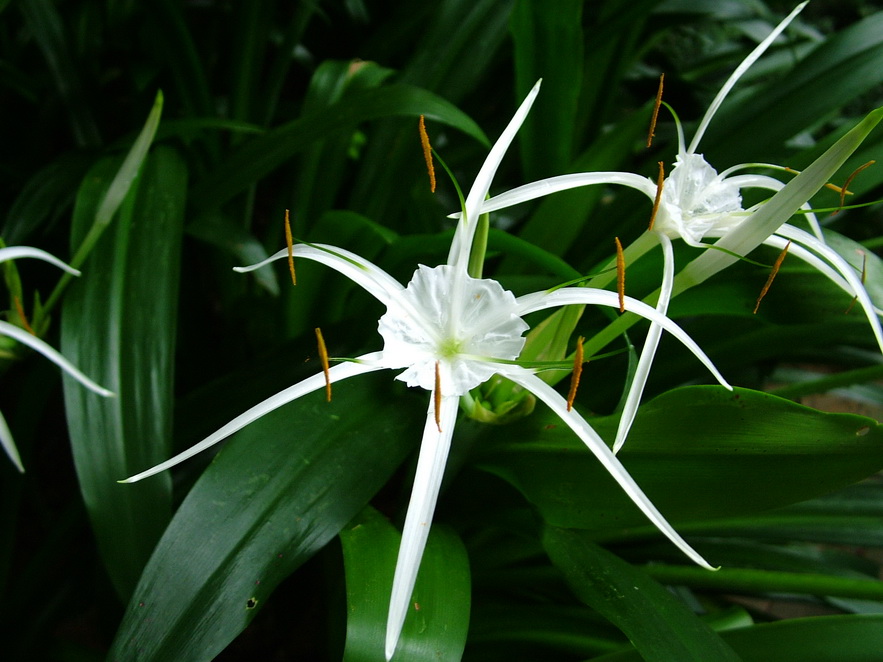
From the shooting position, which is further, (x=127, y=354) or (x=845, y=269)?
(x=127, y=354)

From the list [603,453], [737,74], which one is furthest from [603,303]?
[737,74]

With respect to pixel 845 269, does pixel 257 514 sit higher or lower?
lower

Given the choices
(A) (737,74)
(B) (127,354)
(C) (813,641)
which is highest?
(A) (737,74)

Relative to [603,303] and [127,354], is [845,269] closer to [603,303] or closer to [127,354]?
[603,303]

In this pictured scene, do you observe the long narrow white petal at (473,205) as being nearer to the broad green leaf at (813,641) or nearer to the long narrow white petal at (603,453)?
the long narrow white petal at (603,453)

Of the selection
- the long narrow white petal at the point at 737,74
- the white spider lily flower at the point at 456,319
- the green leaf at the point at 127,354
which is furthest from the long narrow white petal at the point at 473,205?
the green leaf at the point at 127,354

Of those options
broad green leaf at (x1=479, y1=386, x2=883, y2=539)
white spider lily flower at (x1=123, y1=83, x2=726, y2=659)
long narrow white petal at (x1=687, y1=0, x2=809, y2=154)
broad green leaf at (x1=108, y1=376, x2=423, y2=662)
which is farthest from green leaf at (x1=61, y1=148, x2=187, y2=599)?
long narrow white petal at (x1=687, y1=0, x2=809, y2=154)

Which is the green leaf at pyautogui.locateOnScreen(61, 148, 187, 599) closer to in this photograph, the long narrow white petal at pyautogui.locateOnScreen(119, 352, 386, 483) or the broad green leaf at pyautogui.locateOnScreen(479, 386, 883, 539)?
the long narrow white petal at pyautogui.locateOnScreen(119, 352, 386, 483)
